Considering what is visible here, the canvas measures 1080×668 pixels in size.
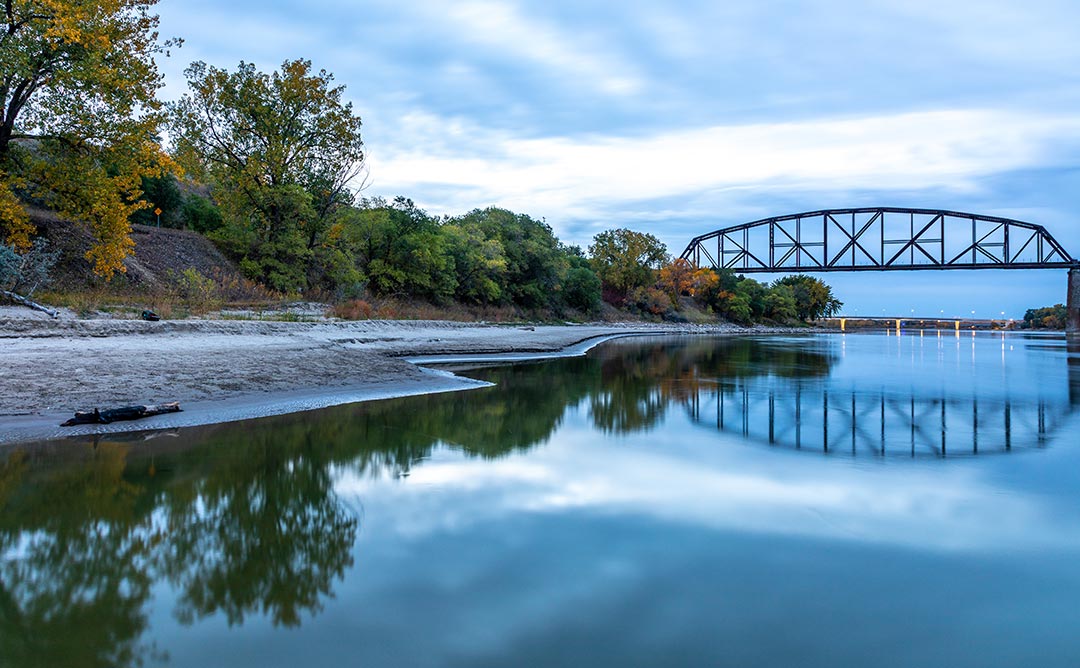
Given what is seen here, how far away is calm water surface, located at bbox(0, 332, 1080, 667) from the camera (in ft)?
11.0

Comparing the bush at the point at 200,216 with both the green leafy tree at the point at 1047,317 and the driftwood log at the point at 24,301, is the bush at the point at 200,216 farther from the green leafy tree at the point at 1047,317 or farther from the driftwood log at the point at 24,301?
the green leafy tree at the point at 1047,317

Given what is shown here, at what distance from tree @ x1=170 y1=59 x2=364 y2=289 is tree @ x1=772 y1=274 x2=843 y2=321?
11978cm

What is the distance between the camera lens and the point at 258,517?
5285mm

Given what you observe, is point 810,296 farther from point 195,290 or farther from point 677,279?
point 195,290

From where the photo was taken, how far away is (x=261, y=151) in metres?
32.0

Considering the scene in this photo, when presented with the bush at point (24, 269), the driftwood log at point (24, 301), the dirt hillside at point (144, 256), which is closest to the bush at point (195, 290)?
the dirt hillside at point (144, 256)

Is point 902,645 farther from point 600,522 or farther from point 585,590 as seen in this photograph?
point 600,522

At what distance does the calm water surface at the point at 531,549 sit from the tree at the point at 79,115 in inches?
588

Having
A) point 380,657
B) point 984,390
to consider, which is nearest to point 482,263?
point 984,390

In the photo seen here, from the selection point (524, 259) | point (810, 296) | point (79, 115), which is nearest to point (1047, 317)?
point (810, 296)

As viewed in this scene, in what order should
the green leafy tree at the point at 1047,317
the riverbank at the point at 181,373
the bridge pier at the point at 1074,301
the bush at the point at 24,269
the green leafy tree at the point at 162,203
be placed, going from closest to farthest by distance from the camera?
1. the riverbank at the point at 181,373
2. the bush at the point at 24,269
3. the green leafy tree at the point at 162,203
4. the bridge pier at the point at 1074,301
5. the green leafy tree at the point at 1047,317

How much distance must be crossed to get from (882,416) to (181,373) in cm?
1330

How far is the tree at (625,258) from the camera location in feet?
281

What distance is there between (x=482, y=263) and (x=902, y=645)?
47067 mm
